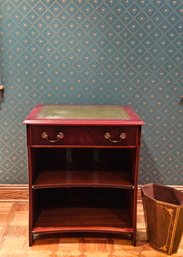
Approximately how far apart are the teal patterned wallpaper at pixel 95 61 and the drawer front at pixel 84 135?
63 centimetres

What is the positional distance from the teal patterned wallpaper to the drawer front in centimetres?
63

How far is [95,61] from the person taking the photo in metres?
2.43

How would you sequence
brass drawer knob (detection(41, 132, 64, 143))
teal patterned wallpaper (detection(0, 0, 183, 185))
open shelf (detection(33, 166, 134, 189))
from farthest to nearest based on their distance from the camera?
teal patterned wallpaper (detection(0, 0, 183, 185))
open shelf (detection(33, 166, 134, 189))
brass drawer knob (detection(41, 132, 64, 143))

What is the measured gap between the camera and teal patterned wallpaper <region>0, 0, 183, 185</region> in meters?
2.35

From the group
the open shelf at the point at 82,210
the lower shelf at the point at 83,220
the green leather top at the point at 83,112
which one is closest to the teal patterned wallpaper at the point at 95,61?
the green leather top at the point at 83,112

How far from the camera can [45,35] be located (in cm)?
238

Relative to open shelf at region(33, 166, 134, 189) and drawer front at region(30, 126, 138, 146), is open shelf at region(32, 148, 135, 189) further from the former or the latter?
drawer front at region(30, 126, 138, 146)

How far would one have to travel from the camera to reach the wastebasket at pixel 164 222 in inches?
76.1

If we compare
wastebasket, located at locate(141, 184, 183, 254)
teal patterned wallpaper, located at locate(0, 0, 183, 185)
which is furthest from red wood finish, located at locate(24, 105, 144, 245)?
teal patterned wallpaper, located at locate(0, 0, 183, 185)

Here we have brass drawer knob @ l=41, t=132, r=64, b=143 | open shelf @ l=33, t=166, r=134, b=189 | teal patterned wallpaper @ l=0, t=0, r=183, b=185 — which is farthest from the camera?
teal patterned wallpaper @ l=0, t=0, r=183, b=185

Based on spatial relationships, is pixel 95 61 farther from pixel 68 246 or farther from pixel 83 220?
pixel 68 246

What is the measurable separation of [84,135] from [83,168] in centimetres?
42

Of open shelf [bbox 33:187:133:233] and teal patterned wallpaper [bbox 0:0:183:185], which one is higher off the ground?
teal patterned wallpaper [bbox 0:0:183:185]

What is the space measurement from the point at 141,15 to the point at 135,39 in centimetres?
17
